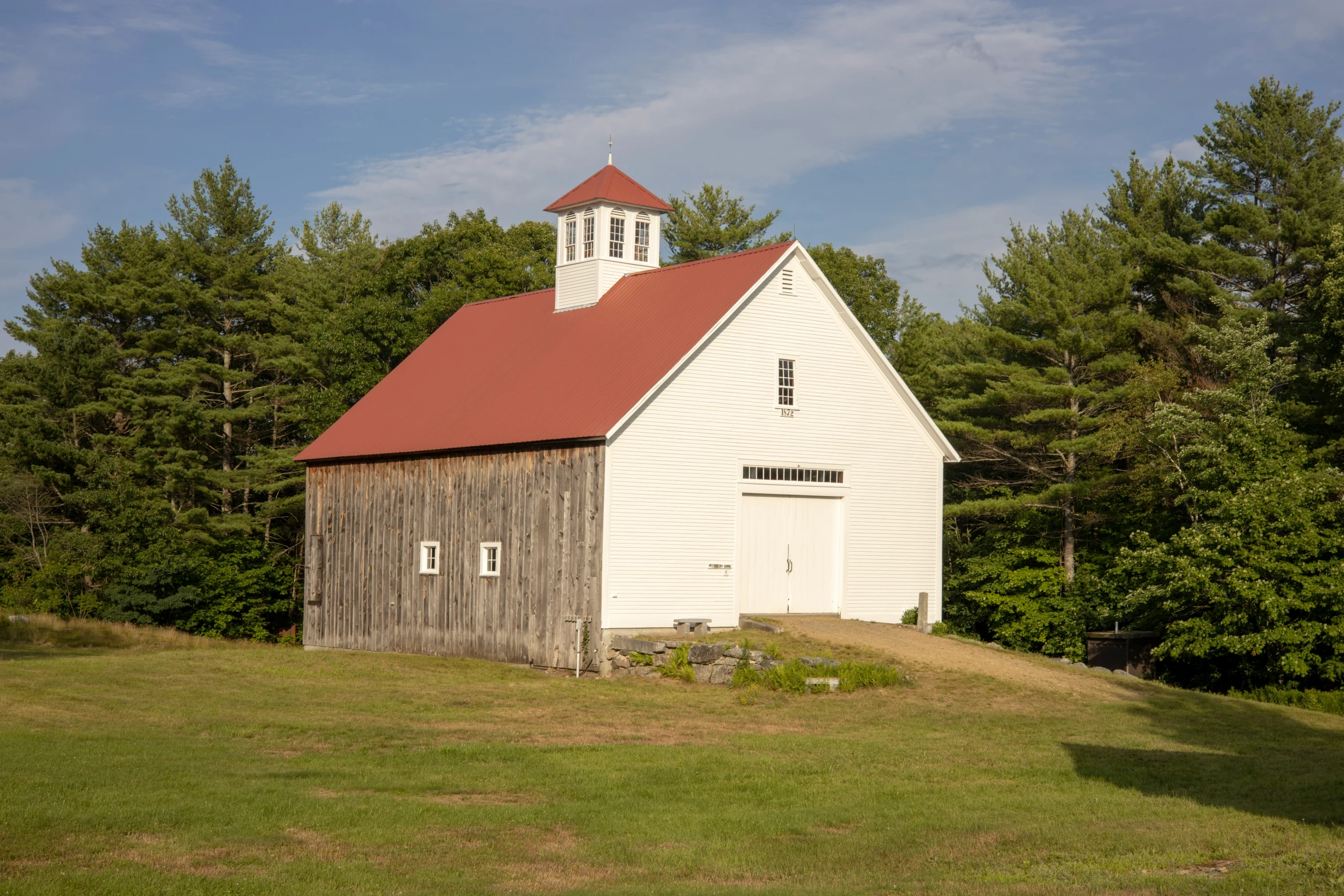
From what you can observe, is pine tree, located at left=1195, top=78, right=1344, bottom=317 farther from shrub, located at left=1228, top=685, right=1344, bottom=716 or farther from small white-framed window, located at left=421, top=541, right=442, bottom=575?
small white-framed window, located at left=421, top=541, right=442, bottom=575

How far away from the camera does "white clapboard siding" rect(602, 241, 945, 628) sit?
78.8ft

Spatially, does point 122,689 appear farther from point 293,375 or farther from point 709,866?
point 293,375

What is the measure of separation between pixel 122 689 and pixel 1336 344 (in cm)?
2545

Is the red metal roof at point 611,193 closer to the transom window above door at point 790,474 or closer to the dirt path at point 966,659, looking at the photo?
the transom window above door at point 790,474

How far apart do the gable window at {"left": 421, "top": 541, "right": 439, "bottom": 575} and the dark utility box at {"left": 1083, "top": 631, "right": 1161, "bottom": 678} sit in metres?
17.1

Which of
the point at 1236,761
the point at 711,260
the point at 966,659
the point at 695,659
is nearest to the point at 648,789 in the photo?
the point at 1236,761

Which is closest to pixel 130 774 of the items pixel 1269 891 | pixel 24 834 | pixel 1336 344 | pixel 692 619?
pixel 24 834

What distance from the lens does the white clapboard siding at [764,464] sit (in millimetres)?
24016

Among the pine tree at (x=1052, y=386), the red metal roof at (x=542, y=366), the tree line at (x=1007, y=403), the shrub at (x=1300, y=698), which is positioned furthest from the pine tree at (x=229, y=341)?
the shrub at (x=1300, y=698)

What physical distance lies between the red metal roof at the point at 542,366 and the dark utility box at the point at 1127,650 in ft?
46.4

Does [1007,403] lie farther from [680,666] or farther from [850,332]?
[680,666]

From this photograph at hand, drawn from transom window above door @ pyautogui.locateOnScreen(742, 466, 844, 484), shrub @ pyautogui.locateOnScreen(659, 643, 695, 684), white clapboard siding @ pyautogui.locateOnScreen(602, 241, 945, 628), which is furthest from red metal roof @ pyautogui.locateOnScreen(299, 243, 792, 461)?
shrub @ pyautogui.locateOnScreen(659, 643, 695, 684)

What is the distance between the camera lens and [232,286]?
5169 cm

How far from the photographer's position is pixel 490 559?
2617cm
